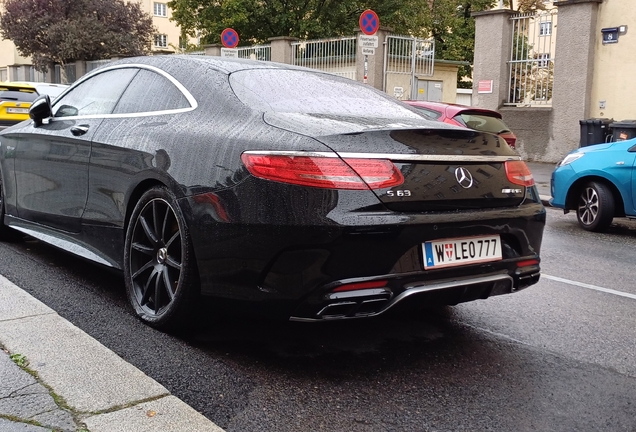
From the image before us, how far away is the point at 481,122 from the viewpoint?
11.6 meters

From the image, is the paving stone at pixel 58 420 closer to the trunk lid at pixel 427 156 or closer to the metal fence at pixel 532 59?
the trunk lid at pixel 427 156

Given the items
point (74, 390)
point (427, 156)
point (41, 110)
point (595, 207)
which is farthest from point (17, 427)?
point (595, 207)

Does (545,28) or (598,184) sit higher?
(545,28)

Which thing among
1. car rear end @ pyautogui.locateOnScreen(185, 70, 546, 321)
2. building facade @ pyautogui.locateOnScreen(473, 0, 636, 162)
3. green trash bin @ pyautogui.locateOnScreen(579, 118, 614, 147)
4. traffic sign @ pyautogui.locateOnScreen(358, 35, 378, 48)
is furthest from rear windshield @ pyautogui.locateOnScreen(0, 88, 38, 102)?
car rear end @ pyautogui.locateOnScreen(185, 70, 546, 321)

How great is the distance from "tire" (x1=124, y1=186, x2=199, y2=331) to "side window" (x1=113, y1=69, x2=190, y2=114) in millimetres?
579

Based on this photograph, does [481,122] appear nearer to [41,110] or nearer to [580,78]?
[580,78]

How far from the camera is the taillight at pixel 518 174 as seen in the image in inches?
155

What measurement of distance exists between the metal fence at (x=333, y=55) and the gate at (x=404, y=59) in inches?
43.4

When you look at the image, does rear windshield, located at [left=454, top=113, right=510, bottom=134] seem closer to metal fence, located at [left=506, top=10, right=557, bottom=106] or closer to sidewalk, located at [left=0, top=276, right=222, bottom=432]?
metal fence, located at [left=506, top=10, right=557, bottom=106]

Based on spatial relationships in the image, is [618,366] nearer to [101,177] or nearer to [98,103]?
[101,177]

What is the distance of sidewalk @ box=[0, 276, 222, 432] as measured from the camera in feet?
9.32

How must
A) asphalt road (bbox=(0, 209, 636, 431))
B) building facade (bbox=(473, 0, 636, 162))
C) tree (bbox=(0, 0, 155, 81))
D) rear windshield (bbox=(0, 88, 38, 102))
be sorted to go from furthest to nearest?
tree (bbox=(0, 0, 155, 81))
rear windshield (bbox=(0, 88, 38, 102))
building facade (bbox=(473, 0, 636, 162))
asphalt road (bbox=(0, 209, 636, 431))

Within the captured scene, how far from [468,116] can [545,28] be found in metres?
7.68

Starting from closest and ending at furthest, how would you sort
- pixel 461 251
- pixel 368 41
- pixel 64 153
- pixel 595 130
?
1. pixel 461 251
2. pixel 64 153
3. pixel 368 41
4. pixel 595 130
